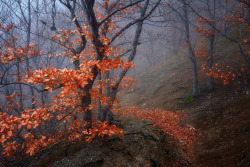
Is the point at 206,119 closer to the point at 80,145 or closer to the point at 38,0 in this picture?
the point at 80,145

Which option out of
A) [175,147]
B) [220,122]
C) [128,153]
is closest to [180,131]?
[175,147]

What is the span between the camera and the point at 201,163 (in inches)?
176

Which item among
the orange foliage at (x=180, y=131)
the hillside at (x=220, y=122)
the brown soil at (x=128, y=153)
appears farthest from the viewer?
the orange foliage at (x=180, y=131)

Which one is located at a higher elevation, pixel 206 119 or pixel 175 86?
pixel 175 86

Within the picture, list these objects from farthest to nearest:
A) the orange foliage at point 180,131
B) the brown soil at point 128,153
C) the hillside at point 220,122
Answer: the orange foliage at point 180,131 → the hillside at point 220,122 → the brown soil at point 128,153

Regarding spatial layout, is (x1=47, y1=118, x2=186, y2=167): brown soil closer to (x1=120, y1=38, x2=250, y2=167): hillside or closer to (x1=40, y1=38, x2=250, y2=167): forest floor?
(x1=40, y1=38, x2=250, y2=167): forest floor

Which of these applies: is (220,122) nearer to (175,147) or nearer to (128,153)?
(175,147)

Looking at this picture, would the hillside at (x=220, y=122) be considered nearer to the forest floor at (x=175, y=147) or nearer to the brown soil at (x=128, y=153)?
the forest floor at (x=175, y=147)

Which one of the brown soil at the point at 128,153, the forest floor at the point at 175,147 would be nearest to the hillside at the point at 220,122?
the forest floor at the point at 175,147

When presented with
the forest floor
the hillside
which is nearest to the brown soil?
the forest floor

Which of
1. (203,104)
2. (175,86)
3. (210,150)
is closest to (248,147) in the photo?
(210,150)

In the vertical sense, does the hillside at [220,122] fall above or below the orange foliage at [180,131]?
above

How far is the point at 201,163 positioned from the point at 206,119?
113 inches

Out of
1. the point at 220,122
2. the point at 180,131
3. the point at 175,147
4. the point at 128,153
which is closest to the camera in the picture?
the point at 128,153
